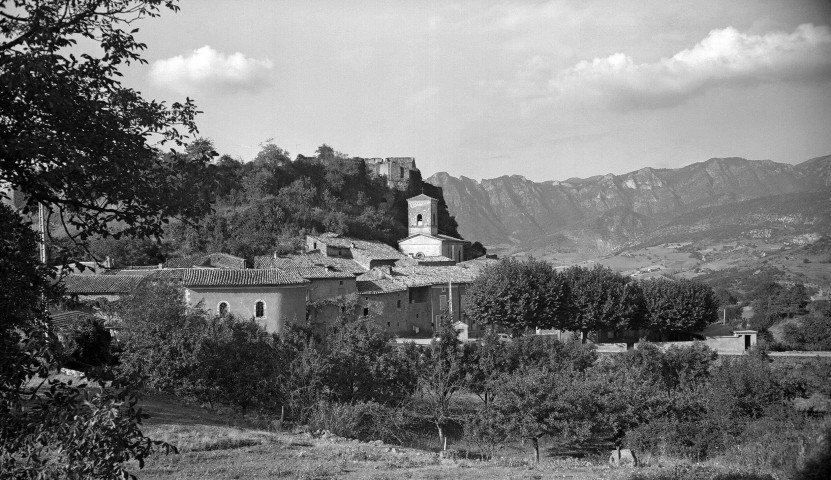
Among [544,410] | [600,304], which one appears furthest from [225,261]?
[544,410]

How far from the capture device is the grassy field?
12906 millimetres

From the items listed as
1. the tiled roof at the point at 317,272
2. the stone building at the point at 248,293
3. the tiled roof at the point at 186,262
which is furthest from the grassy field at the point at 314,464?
the tiled roof at the point at 186,262

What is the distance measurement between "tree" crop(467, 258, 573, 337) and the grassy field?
75.5 feet

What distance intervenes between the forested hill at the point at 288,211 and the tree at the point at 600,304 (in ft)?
62.2

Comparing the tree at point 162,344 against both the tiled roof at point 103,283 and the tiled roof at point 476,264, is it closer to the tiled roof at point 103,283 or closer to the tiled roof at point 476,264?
the tiled roof at point 103,283

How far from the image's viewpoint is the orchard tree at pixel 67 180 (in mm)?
5934

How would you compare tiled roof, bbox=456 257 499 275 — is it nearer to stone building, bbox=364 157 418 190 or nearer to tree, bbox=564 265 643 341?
tree, bbox=564 265 643 341

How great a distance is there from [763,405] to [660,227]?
505 ft

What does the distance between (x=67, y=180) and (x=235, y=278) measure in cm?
2948

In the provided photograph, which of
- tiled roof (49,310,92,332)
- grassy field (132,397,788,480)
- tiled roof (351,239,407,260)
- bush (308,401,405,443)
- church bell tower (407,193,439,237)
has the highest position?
church bell tower (407,193,439,237)

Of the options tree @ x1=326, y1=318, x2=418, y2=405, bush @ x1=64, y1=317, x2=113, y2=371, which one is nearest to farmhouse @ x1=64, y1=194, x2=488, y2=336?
bush @ x1=64, y1=317, x2=113, y2=371

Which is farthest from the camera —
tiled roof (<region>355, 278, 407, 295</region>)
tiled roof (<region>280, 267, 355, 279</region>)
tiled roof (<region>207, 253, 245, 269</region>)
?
tiled roof (<region>355, 278, 407, 295</region>)

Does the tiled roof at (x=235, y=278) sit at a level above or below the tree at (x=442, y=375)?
above

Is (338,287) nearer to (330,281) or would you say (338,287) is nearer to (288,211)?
(330,281)
